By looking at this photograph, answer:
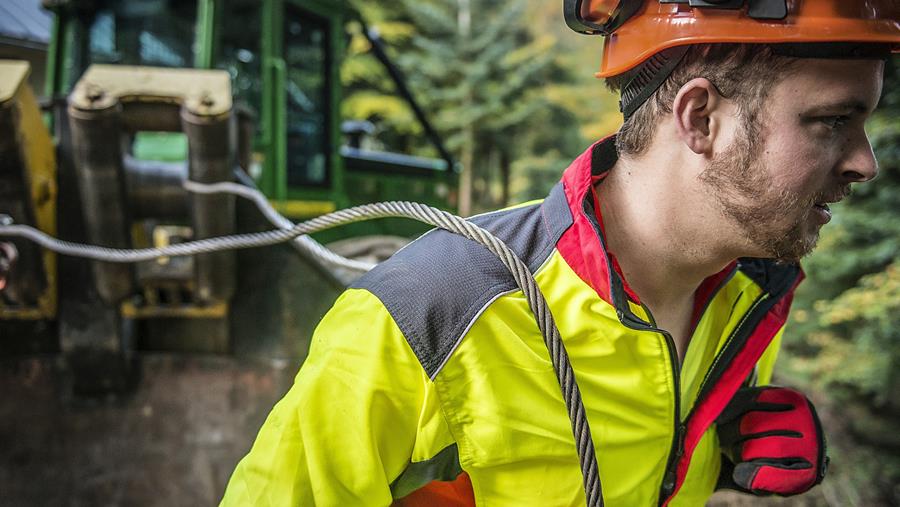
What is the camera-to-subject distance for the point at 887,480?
242 inches

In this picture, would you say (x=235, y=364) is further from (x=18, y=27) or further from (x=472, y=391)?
(x=18, y=27)

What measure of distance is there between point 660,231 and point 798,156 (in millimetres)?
295

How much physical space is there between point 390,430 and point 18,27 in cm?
1454

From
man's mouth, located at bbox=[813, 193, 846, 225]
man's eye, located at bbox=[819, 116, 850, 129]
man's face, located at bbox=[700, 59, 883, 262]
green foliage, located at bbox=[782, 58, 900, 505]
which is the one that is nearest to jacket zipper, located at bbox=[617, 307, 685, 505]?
man's face, located at bbox=[700, 59, 883, 262]

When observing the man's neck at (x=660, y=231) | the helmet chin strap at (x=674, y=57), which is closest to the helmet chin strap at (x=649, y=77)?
the helmet chin strap at (x=674, y=57)

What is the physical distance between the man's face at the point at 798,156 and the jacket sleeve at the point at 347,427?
69cm

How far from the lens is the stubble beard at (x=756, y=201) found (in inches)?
54.2

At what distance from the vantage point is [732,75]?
138 cm

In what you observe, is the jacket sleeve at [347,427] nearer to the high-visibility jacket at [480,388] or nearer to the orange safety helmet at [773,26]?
the high-visibility jacket at [480,388]

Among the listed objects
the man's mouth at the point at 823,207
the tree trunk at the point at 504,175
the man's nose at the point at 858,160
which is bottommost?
the tree trunk at the point at 504,175

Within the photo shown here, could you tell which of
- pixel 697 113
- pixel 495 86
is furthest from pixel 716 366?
pixel 495 86

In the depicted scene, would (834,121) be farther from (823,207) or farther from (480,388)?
(480,388)

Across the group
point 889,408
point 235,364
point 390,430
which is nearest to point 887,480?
point 889,408

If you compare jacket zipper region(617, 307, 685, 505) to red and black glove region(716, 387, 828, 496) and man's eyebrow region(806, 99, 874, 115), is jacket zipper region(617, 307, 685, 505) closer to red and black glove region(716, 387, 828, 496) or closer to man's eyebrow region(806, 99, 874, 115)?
red and black glove region(716, 387, 828, 496)
